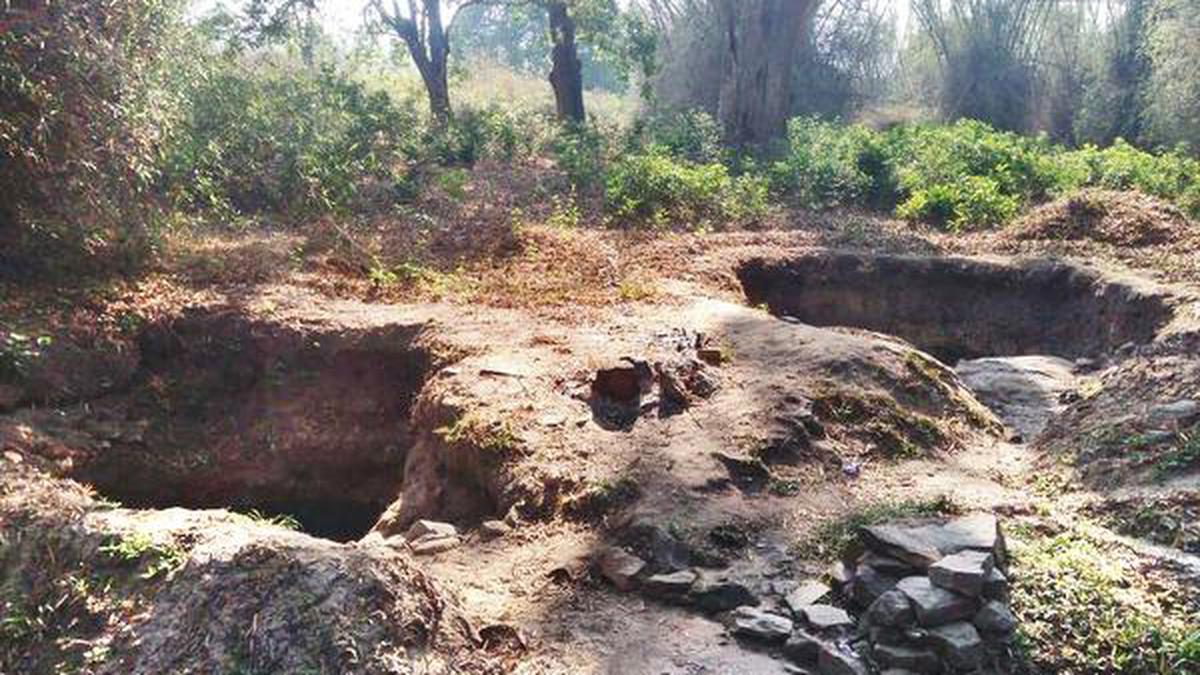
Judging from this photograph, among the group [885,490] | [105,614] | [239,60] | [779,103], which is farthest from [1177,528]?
[239,60]

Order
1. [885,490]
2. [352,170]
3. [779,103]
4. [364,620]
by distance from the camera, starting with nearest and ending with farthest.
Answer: [364,620]
[885,490]
[352,170]
[779,103]

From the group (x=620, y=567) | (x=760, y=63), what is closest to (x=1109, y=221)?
(x=760, y=63)

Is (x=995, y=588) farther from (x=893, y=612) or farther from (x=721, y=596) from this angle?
(x=721, y=596)

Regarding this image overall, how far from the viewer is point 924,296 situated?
32.9ft

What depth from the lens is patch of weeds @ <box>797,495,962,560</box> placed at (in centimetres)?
438

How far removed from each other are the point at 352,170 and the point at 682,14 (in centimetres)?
1531

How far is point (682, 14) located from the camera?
24.3 meters

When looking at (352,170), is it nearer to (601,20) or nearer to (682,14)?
(601,20)

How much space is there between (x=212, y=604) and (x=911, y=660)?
8.28 ft

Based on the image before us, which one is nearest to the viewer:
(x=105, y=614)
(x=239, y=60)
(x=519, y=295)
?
(x=105, y=614)

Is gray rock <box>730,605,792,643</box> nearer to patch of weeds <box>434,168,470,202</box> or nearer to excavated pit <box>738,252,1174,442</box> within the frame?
excavated pit <box>738,252,1174,442</box>

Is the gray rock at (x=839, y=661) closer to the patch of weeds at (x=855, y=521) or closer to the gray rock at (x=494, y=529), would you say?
the patch of weeds at (x=855, y=521)

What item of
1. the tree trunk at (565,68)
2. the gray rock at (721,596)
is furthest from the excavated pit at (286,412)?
the tree trunk at (565,68)

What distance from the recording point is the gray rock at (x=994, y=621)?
3.69 metres
